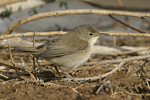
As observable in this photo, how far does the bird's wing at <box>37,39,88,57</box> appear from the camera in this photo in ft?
11.8

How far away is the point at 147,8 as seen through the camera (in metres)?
6.77

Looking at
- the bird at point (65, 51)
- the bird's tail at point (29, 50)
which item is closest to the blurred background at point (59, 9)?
the bird at point (65, 51)

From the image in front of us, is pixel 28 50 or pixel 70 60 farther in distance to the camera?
pixel 70 60

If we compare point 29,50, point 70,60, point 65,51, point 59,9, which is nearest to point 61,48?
point 65,51

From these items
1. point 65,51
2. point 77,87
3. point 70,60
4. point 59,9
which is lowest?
point 77,87

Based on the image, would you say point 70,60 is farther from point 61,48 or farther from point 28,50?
point 28,50

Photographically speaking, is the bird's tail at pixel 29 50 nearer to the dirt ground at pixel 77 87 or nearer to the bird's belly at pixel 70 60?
the bird's belly at pixel 70 60

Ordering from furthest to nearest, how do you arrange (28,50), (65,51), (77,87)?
1. (65,51)
2. (28,50)
3. (77,87)

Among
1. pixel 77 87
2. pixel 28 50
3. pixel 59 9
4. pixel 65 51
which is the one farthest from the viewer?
pixel 59 9

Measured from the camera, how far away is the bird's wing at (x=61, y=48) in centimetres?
360

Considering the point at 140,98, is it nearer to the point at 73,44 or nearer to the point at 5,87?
the point at 73,44

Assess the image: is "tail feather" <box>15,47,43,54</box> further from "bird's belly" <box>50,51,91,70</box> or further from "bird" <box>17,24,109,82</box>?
"bird's belly" <box>50,51,91,70</box>

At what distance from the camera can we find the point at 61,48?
3.73 m

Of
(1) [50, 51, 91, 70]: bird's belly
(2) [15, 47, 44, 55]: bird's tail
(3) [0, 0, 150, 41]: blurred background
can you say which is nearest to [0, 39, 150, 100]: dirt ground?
(1) [50, 51, 91, 70]: bird's belly
